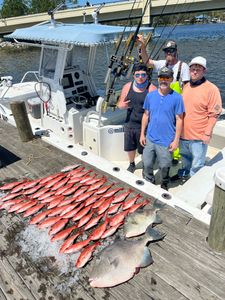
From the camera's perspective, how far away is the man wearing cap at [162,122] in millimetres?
3783

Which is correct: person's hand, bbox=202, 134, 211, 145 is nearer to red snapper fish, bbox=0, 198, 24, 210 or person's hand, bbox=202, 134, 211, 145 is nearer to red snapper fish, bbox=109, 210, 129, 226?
red snapper fish, bbox=109, 210, 129, 226

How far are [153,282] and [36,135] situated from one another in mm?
3978

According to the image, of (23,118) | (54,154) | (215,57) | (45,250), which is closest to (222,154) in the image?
(54,154)

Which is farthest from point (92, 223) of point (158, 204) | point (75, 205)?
point (158, 204)

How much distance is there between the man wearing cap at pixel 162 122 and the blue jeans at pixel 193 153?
0.33 meters

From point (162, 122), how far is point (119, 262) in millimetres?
2061

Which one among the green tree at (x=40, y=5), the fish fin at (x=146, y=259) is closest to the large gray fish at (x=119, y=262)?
the fish fin at (x=146, y=259)

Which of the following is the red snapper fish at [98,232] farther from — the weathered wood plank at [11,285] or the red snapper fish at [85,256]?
Answer: the weathered wood plank at [11,285]

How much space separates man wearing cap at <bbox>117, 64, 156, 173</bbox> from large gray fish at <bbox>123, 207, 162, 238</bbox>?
1717 mm

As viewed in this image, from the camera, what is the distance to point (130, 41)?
4.88m

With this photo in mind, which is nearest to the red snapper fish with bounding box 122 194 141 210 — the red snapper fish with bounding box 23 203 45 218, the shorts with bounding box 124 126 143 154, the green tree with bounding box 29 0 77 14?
the red snapper fish with bounding box 23 203 45 218

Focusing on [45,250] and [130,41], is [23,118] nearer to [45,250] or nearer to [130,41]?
[130,41]

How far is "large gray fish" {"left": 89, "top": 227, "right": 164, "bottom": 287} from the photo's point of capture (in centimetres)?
254

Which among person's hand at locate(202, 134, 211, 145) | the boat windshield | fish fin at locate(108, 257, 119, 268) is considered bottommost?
fish fin at locate(108, 257, 119, 268)
